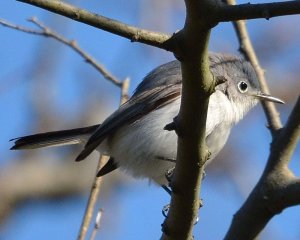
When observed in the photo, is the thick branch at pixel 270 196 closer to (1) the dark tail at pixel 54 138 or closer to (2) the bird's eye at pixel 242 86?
(2) the bird's eye at pixel 242 86

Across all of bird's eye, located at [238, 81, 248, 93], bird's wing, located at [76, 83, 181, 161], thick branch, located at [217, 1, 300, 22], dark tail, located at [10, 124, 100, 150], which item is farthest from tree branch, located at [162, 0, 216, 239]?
bird's eye, located at [238, 81, 248, 93]

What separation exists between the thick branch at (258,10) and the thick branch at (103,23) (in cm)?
16

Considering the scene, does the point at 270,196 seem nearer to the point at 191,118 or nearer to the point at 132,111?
the point at 191,118

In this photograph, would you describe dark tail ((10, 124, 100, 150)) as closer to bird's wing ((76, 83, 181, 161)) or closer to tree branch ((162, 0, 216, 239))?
bird's wing ((76, 83, 181, 161))

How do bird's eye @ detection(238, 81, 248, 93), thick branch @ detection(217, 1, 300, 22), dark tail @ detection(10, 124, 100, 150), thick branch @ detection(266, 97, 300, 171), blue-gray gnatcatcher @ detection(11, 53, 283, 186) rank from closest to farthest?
1. thick branch @ detection(217, 1, 300, 22)
2. thick branch @ detection(266, 97, 300, 171)
3. blue-gray gnatcatcher @ detection(11, 53, 283, 186)
4. dark tail @ detection(10, 124, 100, 150)
5. bird's eye @ detection(238, 81, 248, 93)

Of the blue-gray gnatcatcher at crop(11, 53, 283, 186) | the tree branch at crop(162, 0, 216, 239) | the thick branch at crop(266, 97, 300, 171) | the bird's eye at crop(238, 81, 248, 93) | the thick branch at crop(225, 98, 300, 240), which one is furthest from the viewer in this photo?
the bird's eye at crop(238, 81, 248, 93)

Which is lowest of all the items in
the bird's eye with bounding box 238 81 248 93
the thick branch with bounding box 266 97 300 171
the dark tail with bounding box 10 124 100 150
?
the thick branch with bounding box 266 97 300 171

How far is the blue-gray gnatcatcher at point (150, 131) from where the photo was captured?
298cm

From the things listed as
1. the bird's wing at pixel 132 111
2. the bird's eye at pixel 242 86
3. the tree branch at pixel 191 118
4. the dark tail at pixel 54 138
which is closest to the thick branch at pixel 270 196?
the tree branch at pixel 191 118

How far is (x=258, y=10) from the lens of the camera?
1.52 meters

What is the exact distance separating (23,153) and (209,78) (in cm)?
370

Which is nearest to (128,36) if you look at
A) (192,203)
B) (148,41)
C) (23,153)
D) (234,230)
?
(148,41)

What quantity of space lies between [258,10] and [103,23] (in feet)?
1.16

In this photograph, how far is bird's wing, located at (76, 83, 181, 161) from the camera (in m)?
3.03
